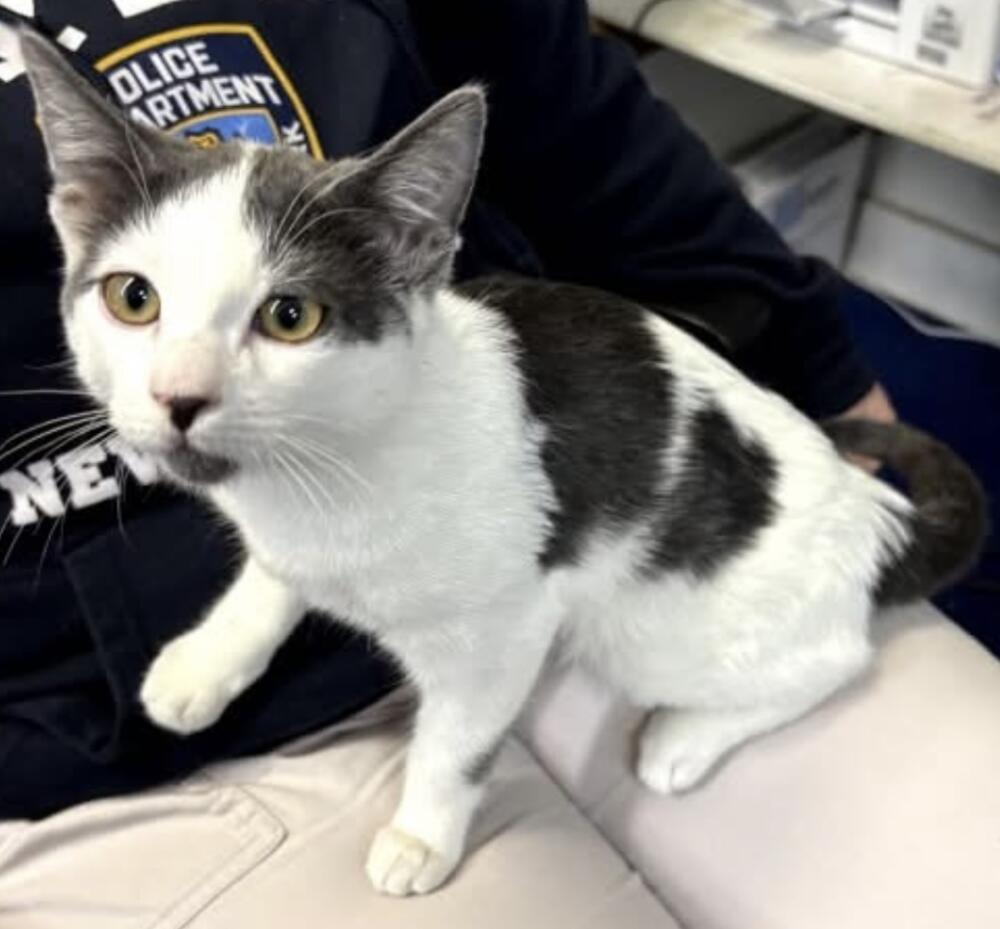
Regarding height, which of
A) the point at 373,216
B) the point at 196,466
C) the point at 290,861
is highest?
the point at 373,216

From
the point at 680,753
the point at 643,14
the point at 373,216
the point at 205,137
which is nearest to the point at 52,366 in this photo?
the point at 205,137

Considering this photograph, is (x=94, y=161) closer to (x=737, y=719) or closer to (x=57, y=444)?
(x=57, y=444)

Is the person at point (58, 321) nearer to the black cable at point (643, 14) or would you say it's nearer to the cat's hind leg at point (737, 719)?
the cat's hind leg at point (737, 719)

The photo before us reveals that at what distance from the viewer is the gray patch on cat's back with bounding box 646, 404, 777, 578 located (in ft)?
2.84

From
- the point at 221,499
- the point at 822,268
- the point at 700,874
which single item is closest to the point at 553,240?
the point at 822,268

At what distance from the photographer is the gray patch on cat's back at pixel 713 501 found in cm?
87

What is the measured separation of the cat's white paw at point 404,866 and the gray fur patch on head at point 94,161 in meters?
0.41

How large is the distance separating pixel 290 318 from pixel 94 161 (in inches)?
5.2

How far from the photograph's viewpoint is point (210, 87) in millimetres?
837

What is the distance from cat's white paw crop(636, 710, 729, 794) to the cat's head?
37 centimetres

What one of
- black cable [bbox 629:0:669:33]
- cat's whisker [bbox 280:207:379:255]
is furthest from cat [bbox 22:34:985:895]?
black cable [bbox 629:0:669:33]

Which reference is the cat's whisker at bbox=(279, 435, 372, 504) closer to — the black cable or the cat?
the cat

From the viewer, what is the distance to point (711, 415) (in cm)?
87

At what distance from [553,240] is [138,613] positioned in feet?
1.56
